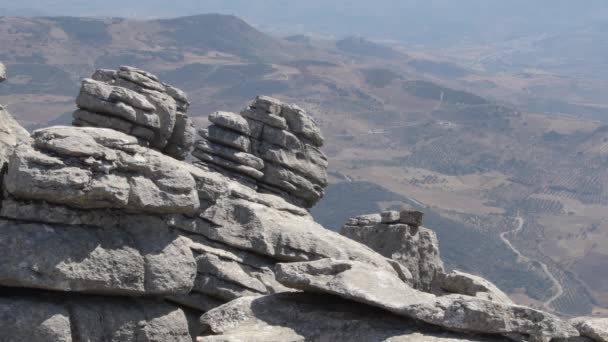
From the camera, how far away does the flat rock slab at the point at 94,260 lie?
22.8m

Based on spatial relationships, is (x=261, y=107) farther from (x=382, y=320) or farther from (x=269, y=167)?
(x=382, y=320)

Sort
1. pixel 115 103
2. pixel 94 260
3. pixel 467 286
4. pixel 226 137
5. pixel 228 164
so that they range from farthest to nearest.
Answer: pixel 226 137, pixel 228 164, pixel 467 286, pixel 115 103, pixel 94 260

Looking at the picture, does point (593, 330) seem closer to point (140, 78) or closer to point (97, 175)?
point (97, 175)

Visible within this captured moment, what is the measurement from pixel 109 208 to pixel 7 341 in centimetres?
581

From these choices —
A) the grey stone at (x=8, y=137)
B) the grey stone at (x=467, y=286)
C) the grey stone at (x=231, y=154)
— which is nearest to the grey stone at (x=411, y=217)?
the grey stone at (x=467, y=286)

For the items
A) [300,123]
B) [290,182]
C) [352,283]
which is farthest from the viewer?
[300,123]

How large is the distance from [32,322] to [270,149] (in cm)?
3073

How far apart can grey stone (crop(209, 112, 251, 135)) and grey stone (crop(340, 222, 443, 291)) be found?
10.6 meters

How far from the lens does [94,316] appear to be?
2386cm

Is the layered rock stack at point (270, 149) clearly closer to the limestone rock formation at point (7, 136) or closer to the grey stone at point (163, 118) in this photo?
the grey stone at point (163, 118)

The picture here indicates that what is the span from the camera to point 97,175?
80.6ft

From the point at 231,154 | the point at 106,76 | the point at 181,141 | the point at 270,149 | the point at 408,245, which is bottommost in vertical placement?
the point at 408,245

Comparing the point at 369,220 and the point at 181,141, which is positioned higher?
the point at 181,141

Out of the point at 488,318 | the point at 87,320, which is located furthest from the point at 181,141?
the point at 488,318
